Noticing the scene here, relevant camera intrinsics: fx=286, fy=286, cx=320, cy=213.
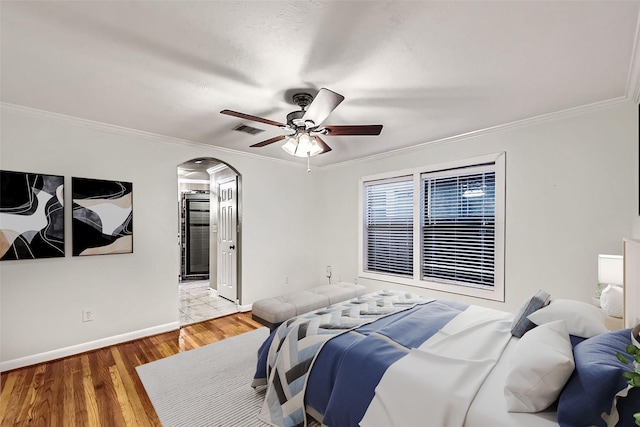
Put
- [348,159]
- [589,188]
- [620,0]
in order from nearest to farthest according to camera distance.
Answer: [620,0] → [589,188] → [348,159]

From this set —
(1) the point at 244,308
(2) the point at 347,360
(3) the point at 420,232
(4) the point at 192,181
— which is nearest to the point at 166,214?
(1) the point at 244,308

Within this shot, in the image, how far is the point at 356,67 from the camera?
201 cm

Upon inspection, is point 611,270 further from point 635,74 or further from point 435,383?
point 435,383

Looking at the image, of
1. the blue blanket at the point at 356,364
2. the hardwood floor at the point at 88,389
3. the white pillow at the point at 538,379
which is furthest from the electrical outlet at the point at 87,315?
the white pillow at the point at 538,379

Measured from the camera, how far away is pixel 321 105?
2023mm

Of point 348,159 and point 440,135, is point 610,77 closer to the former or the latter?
point 440,135

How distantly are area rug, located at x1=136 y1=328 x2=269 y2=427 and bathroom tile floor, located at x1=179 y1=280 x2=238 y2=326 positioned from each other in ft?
3.62

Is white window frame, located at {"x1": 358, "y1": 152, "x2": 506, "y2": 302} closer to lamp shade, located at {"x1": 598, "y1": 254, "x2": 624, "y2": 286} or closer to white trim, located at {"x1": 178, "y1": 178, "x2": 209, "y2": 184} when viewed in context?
lamp shade, located at {"x1": 598, "y1": 254, "x2": 624, "y2": 286}

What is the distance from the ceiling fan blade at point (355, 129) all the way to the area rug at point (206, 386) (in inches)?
88.5

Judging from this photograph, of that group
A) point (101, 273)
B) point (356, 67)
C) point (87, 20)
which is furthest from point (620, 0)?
point (101, 273)

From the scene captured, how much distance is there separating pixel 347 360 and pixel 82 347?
304 cm

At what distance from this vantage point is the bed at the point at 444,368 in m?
1.19

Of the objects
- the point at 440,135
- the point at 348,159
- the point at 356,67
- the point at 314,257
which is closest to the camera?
the point at 356,67

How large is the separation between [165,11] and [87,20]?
47 centimetres
